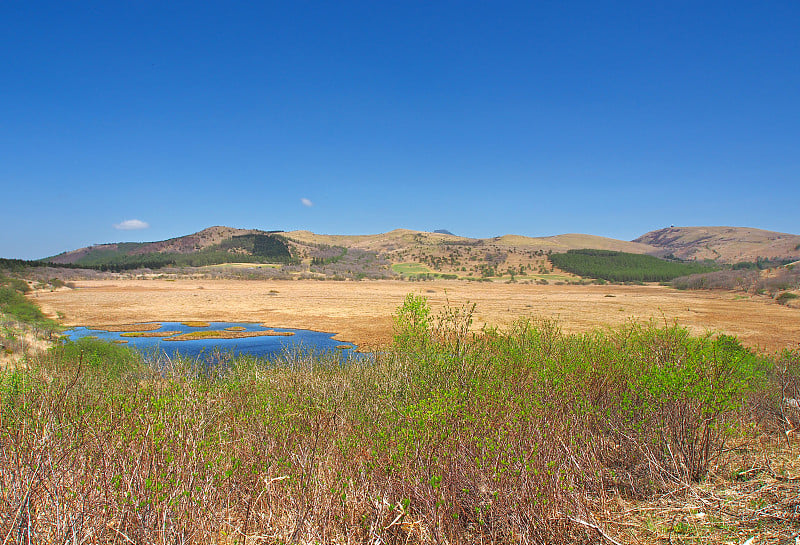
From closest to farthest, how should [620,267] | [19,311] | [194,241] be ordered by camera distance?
[19,311] < [620,267] < [194,241]

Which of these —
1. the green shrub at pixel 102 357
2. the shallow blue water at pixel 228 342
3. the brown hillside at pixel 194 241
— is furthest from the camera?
the brown hillside at pixel 194 241

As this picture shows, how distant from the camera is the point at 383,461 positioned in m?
5.30

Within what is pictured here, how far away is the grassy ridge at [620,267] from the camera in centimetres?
11431

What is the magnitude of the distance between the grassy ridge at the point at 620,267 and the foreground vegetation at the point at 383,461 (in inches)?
4686

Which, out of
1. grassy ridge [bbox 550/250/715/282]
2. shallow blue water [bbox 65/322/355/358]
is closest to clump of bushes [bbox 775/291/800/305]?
shallow blue water [bbox 65/322/355/358]

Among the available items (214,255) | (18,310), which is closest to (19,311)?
(18,310)

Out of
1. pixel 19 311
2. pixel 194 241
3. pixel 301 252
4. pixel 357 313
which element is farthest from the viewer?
pixel 194 241

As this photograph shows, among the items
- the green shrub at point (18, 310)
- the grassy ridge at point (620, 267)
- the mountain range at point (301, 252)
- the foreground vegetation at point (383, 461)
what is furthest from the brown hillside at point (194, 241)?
the foreground vegetation at point (383, 461)

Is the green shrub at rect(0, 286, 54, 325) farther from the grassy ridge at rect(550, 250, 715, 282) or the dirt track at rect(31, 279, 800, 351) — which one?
the grassy ridge at rect(550, 250, 715, 282)

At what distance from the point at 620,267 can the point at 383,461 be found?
138 m

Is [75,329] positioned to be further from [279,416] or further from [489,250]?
[489,250]

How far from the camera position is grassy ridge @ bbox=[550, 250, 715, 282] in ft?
375

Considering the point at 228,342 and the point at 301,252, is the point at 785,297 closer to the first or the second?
the point at 228,342

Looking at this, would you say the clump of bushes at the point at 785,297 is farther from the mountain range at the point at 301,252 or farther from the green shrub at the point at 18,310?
the mountain range at the point at 301,252
